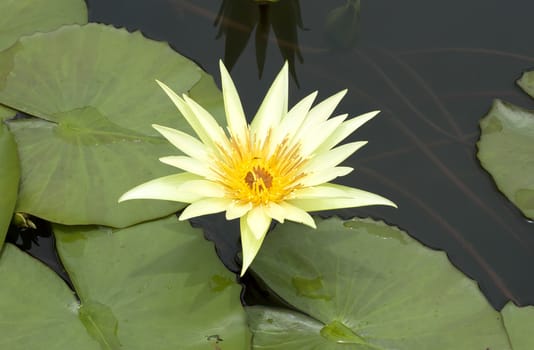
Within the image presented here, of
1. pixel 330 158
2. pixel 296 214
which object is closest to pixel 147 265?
pixel 296 214

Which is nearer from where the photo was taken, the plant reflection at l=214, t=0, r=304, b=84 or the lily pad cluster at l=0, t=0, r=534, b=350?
the lily pad cluster at l=0, t=0, r=534, b=350

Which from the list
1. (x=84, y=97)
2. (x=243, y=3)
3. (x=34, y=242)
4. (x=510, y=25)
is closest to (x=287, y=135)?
(x=84, y=97)

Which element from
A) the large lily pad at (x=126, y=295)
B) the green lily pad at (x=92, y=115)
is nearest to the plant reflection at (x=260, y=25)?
the green lily pad at (x=92, y=115)

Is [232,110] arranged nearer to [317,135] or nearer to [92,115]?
[317,135]

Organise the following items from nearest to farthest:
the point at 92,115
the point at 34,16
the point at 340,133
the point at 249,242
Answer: the point at 249,242, the point at 340,133, the point at 92,115, the point at 34,16

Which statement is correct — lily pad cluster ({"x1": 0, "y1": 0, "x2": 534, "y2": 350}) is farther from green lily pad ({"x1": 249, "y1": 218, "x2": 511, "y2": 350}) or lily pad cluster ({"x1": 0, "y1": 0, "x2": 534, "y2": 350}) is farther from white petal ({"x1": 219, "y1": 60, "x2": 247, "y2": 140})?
white petal ({"x1": 219, "y1": 60, "x2": 247, "y2": 140})

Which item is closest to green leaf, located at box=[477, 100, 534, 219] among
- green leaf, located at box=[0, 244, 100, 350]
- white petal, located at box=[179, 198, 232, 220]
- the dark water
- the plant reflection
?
the dark water
